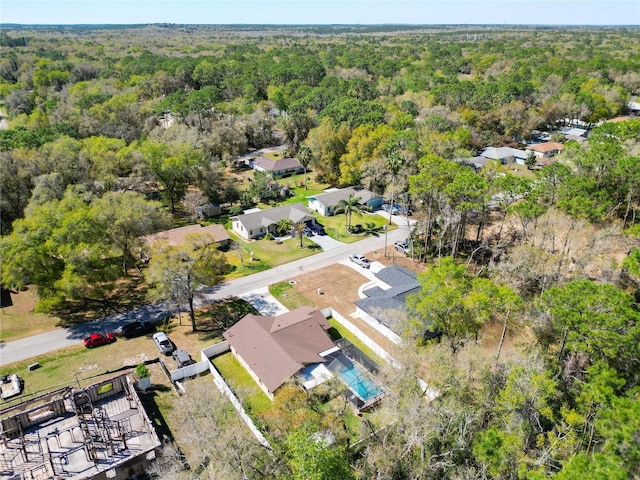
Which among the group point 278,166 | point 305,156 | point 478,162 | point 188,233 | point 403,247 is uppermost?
point 305,156

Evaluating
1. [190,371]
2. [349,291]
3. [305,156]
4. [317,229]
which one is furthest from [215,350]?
[305,156]

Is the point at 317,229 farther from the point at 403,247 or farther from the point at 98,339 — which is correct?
the point at 98,339

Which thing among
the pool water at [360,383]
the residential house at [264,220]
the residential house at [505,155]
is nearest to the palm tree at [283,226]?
the residential house at [264,220]

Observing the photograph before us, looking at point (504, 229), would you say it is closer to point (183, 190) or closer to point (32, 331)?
point (183, 190)

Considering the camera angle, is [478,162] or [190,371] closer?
[190,371]

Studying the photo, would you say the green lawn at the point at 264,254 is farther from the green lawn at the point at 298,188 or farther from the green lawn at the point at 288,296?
the green lawn at the point at 298,188

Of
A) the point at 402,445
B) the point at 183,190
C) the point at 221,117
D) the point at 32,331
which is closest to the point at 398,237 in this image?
the point at 183,190
